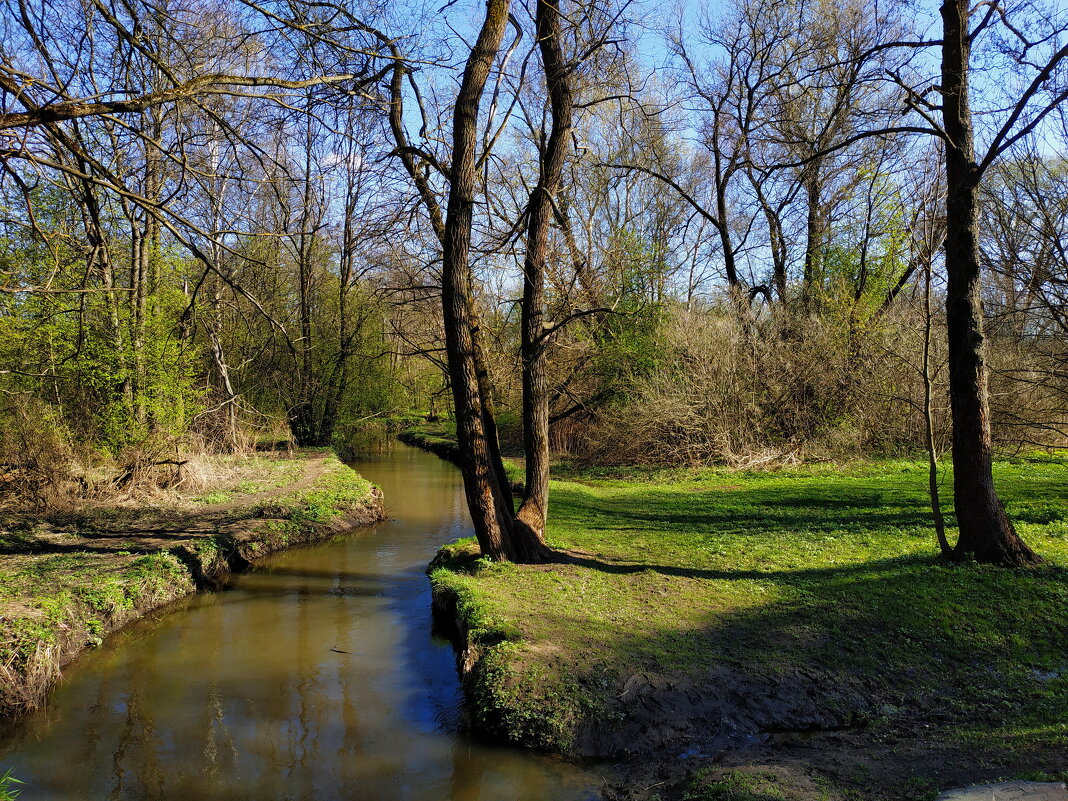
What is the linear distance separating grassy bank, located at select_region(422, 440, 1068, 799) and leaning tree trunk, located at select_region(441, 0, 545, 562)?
0.64 m

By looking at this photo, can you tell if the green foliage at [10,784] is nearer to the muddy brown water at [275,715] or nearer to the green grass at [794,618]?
the muddy brown water at [275,715]

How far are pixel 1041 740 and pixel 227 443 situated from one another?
58.2ft

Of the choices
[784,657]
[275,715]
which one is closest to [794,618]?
[784,657]

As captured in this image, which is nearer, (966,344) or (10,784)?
(10,784)

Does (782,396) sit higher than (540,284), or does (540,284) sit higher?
(540,284)

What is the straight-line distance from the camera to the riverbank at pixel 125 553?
6.61 m

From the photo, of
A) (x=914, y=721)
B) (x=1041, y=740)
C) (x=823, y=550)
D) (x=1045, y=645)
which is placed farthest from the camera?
(x=823, y=550)

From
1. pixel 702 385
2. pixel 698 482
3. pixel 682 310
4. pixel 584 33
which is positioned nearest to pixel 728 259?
pixel 682 310

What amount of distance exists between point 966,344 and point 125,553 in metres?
11.0

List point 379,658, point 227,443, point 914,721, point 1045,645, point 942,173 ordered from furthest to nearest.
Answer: point 227,443 → point 942,173 → point 379,658 → point 1045,645 → point 914,721

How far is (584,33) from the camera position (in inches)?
396

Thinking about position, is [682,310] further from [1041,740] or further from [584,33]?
[1041,740]

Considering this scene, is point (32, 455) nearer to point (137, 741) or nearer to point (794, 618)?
point (137, 741)

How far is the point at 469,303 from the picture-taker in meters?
9.06
